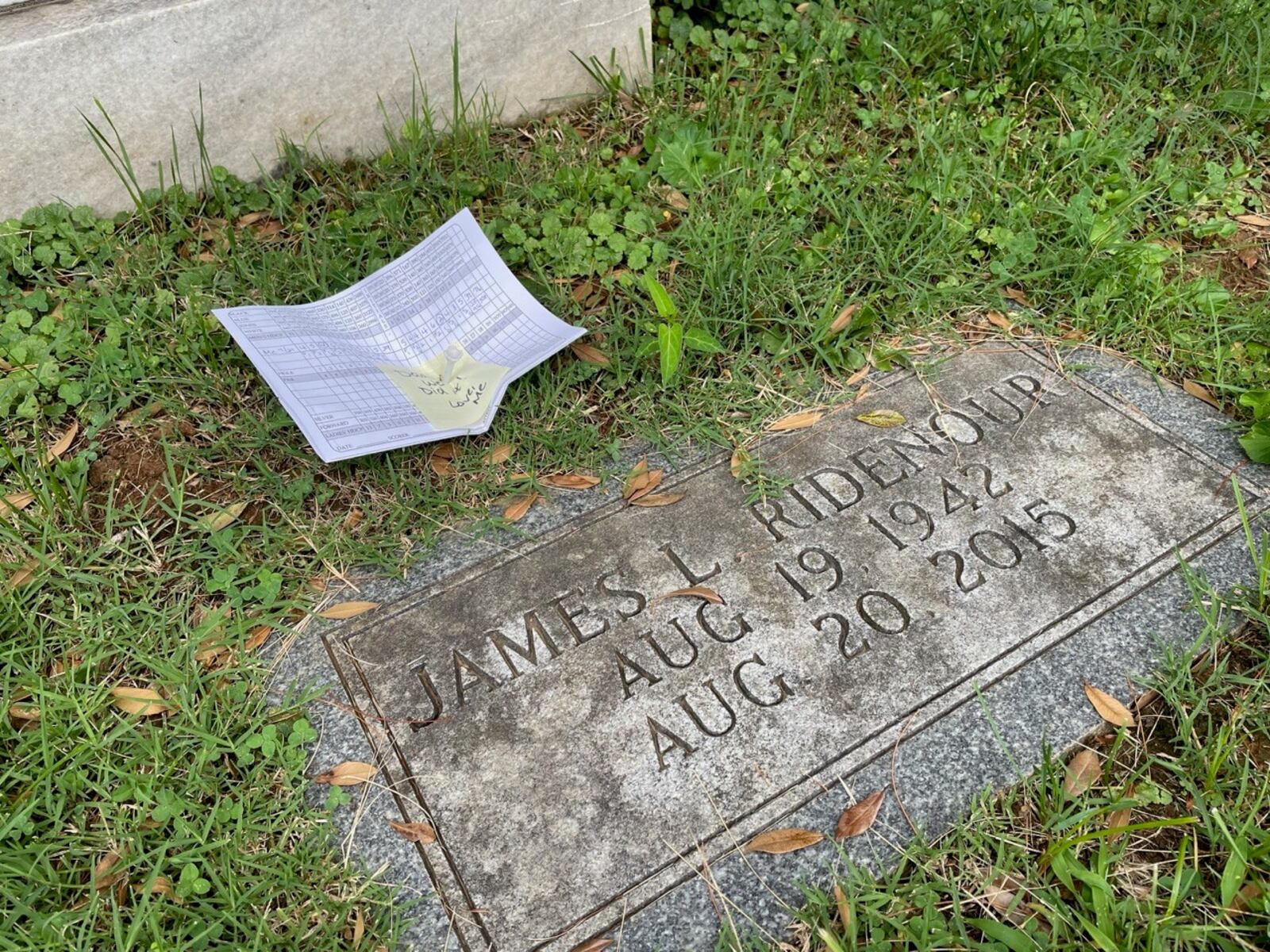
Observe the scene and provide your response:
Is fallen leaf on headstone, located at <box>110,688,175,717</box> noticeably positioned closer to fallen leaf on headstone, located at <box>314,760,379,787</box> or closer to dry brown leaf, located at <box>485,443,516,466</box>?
fallen leaf on headstone, located at <box>314,760,379,787</box>

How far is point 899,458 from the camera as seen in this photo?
198 centimetres

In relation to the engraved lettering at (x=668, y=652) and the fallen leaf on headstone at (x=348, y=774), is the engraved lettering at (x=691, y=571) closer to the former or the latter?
the engraved lettering at (x=668, y=652)

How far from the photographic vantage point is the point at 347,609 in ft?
5.65

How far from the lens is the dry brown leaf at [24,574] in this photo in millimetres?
1711

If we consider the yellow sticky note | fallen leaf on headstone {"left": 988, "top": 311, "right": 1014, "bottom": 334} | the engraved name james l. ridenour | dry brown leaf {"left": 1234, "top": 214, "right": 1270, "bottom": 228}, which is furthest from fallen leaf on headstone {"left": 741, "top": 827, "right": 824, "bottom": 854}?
dry brown leaf {"left": 1234, "top": 214, "right": 1270, "bottom": 228}

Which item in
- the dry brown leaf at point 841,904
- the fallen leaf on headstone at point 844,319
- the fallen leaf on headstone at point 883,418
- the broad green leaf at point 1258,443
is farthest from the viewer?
the fallen leaf on headstone at point 844,319

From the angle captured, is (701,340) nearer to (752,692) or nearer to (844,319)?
(844,319)

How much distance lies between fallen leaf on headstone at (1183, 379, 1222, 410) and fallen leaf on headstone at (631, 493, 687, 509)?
3.99 ft

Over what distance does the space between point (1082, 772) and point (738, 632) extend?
1.94 ft

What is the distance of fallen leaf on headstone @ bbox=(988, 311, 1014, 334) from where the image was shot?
2299 millimetres

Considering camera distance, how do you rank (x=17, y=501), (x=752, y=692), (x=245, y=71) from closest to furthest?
(x=752, y=692), (x=17, y=501), (x=245, y=71)

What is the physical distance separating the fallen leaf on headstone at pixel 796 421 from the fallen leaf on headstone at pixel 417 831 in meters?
1.09

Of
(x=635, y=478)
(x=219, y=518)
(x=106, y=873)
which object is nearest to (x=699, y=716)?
(x=635, y=478)

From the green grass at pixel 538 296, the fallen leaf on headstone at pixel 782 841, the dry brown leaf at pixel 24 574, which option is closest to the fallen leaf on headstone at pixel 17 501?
the green grass at pixel 538 296
